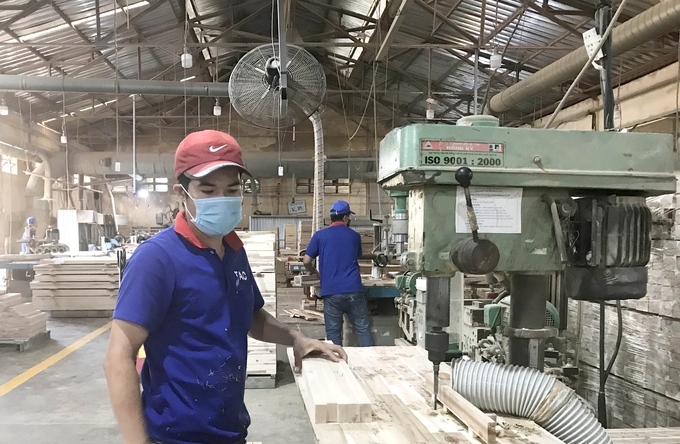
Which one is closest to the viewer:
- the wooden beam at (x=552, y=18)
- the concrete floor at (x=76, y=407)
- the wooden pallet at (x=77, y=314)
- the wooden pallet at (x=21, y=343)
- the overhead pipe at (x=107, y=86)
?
the concrete floor at (x=76, y=407)

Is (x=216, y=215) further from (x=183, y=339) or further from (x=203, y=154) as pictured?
(x=183, y=339)

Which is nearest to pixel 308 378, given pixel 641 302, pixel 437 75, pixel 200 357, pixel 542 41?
pixel 200 357

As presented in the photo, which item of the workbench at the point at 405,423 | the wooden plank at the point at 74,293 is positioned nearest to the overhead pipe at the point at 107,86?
the wooden plank at the point at 74,293

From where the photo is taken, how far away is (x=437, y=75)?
948cm

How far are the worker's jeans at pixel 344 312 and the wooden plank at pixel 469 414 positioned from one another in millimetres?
2575

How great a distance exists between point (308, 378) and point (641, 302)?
147 centimetres

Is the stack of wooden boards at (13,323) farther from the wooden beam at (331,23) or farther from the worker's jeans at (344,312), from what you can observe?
the wooden beam at (331,23)

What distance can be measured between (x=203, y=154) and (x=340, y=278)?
2.72 m

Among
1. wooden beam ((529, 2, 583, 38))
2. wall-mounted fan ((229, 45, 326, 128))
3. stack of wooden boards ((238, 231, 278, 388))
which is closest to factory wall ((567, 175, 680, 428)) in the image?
stack of wooden boards ((238, 231, 278, 388))

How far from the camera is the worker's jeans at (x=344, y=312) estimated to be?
12.6ft

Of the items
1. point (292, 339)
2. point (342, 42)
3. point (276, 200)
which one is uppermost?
point (342, 42)

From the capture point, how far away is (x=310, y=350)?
141 cm

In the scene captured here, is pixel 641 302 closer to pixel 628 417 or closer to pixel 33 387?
pixel 628 417

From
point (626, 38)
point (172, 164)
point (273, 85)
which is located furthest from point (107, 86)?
point (626, 38)
